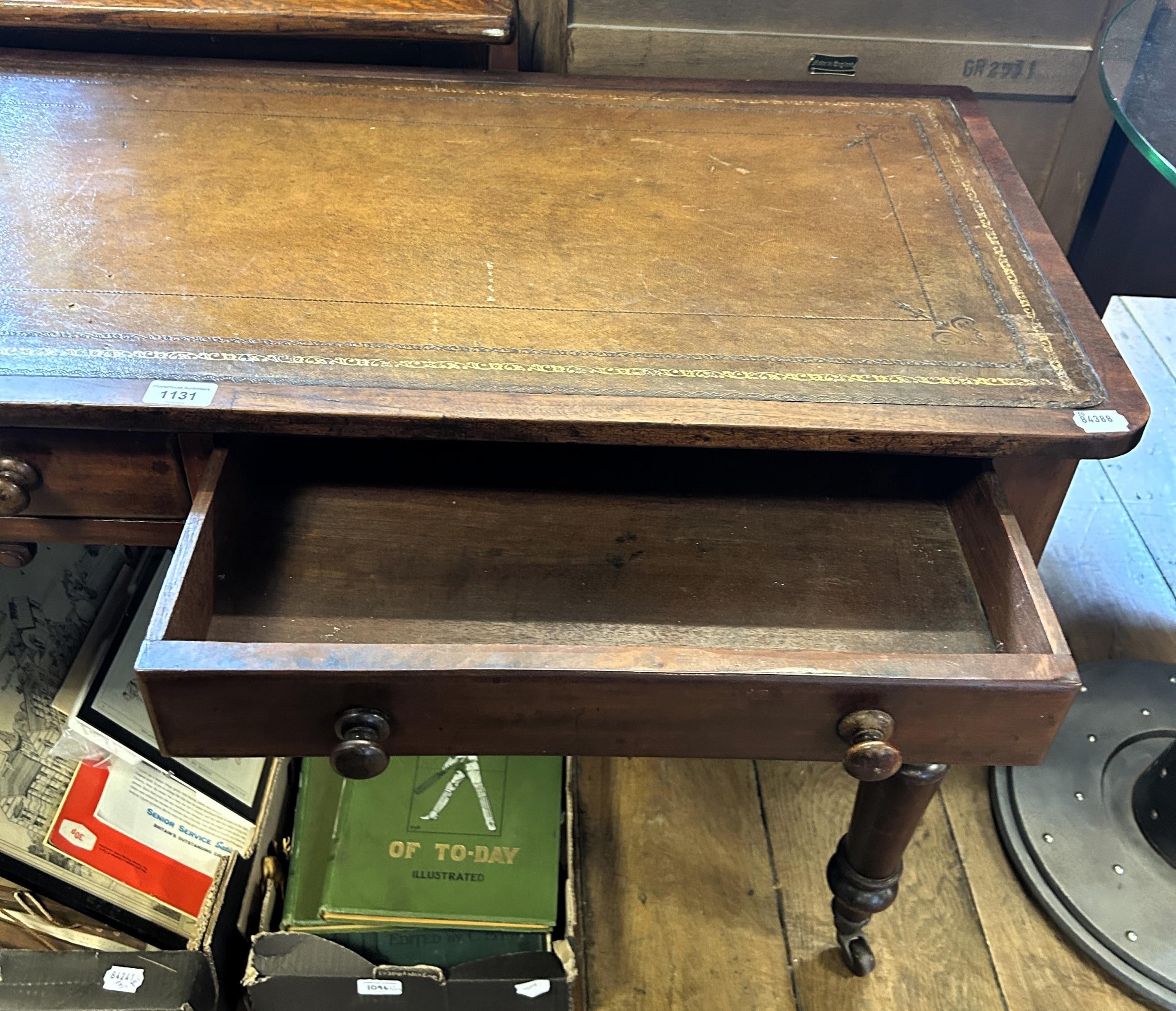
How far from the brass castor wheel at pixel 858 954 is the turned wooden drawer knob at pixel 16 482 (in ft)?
3.16

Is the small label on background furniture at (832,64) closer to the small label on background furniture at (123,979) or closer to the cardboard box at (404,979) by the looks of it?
the cardboard box at (404,979)

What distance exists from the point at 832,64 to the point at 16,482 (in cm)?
93

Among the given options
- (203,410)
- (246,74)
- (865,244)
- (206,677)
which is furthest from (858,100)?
(206,677)

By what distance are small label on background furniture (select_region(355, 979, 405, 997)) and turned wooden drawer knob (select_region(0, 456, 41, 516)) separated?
582 mm

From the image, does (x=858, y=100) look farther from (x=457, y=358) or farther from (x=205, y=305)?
(x=205, y=305)

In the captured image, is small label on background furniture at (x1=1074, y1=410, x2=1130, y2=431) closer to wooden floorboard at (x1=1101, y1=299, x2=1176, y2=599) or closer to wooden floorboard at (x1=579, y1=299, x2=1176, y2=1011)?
wooden floorboard at (x1=579, y1=299, x2=1176, y2=1011)

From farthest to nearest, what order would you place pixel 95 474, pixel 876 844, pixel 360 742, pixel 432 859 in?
1. pixel 432 859
2. pixel 876 844
3. pixel 95 474
4. pixel 360 742

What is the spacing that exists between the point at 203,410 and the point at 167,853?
0.69 m

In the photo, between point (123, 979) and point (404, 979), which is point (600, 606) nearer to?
point (404, 979)

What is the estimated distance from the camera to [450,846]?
3.76ft

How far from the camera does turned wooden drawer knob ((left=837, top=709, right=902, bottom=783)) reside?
0.71 m

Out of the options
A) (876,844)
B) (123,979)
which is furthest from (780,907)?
(123,979)

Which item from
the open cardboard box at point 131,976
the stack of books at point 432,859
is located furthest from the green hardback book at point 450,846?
the open cardboard box at point 131,976

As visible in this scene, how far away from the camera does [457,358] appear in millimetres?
778
